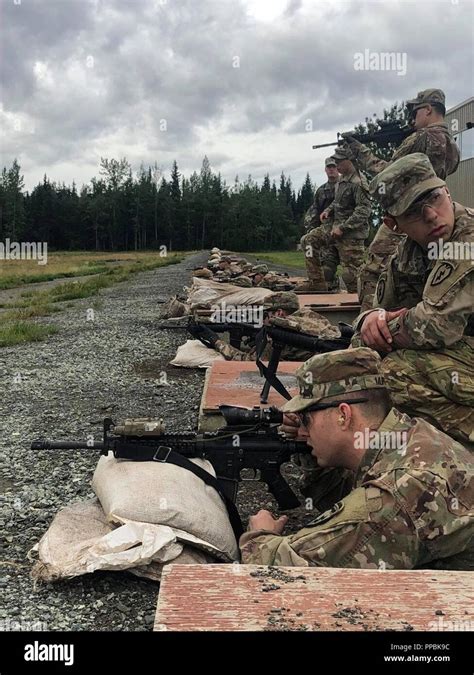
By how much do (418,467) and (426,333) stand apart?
1.16 meters

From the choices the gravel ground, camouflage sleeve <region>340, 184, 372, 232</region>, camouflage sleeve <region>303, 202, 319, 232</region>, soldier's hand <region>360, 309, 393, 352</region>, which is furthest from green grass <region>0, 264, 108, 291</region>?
soldier's hand <region>360, 309, 393, 352</region>

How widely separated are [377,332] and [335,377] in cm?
104

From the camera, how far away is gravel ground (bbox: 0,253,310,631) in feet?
8.98

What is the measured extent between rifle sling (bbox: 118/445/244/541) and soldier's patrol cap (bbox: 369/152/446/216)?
5.30 feet

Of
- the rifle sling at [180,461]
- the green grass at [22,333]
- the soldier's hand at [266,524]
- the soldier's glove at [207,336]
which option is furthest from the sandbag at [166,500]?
the green grass at [22,333]

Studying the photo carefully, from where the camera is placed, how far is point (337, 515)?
2365 millimetres

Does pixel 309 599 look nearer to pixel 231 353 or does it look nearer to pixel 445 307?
pixel 445 307

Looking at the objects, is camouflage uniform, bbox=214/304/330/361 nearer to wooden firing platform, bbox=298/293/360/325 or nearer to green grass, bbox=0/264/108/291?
wooden firing platform, bbox=298/293/360/325

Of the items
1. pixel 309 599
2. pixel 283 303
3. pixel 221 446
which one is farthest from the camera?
pixel 283 303

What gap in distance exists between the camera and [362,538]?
7.61ft

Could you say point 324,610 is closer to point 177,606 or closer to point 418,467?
point 177,606

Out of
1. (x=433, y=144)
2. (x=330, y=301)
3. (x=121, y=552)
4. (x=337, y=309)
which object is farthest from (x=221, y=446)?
(x=330, y=301)

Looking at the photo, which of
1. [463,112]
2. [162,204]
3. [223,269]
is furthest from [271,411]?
[162,204]

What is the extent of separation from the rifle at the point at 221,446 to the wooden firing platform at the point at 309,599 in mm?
996
